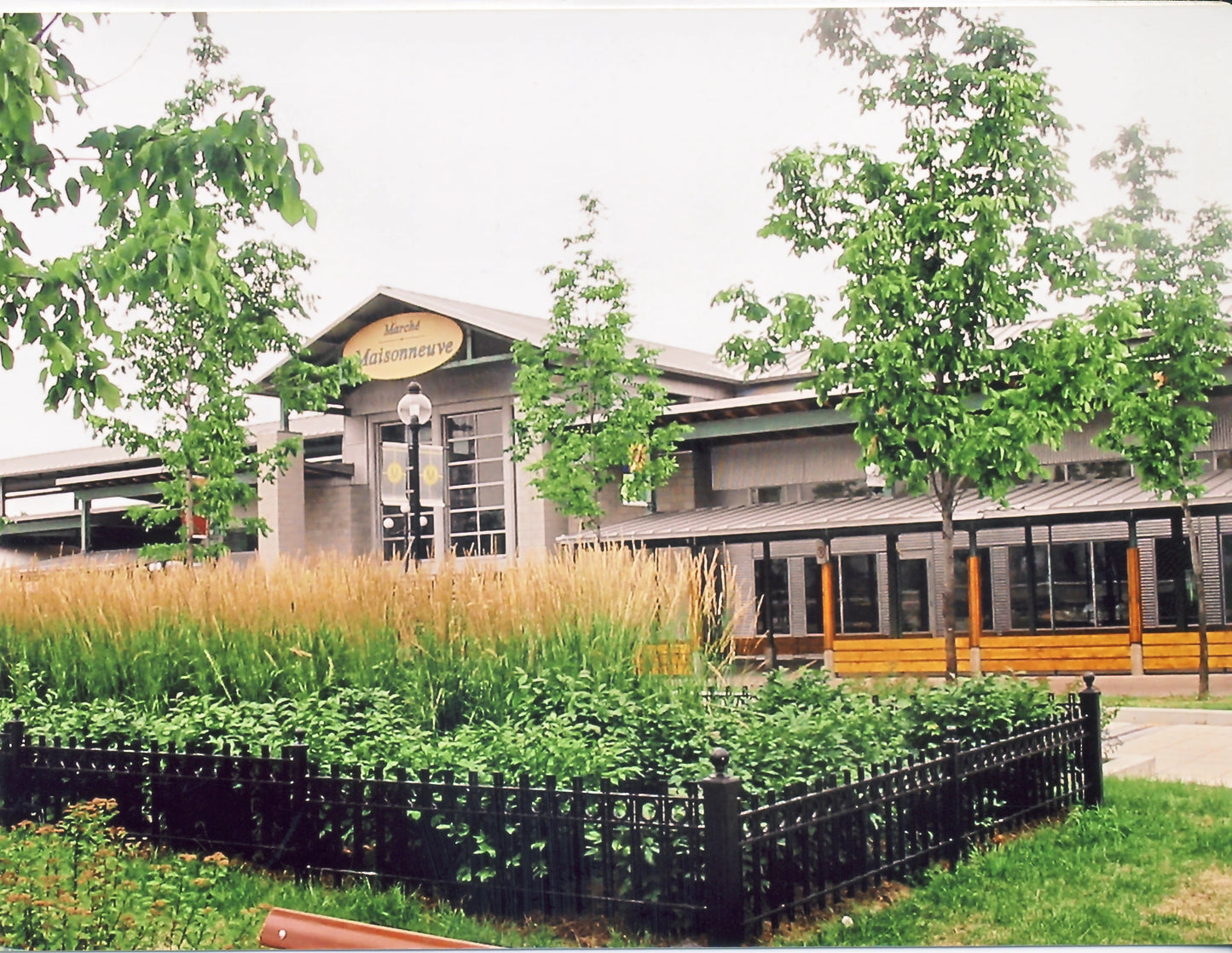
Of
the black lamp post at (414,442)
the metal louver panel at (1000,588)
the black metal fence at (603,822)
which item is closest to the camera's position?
the black metal fence at (603,822)

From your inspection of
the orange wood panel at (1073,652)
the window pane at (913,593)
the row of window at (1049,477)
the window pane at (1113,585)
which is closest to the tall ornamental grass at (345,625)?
the row of window at (1049,477)

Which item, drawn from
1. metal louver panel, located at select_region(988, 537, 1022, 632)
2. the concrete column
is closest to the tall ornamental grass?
the concrete column

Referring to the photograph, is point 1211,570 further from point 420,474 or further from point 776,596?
point 420,474

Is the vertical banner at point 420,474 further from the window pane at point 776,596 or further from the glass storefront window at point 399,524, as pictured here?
the window pane at point 776,596

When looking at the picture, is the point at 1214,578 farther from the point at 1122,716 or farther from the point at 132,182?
the point at 132,182

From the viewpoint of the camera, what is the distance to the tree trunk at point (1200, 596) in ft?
15.3

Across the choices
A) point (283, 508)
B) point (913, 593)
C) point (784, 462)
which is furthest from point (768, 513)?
point (283, 508)

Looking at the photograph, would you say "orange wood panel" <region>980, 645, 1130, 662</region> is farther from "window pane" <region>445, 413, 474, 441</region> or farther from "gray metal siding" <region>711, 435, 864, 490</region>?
"window pane" <region>445, 413, 474, 441</region>

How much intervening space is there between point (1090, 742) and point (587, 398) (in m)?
2.58

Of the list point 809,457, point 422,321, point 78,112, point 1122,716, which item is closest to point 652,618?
point 809,457

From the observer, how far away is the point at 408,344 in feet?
17.4

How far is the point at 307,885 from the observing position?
453 cm

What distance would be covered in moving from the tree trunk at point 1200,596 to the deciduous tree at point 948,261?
1.85ft

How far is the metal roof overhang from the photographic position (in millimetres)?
4746
